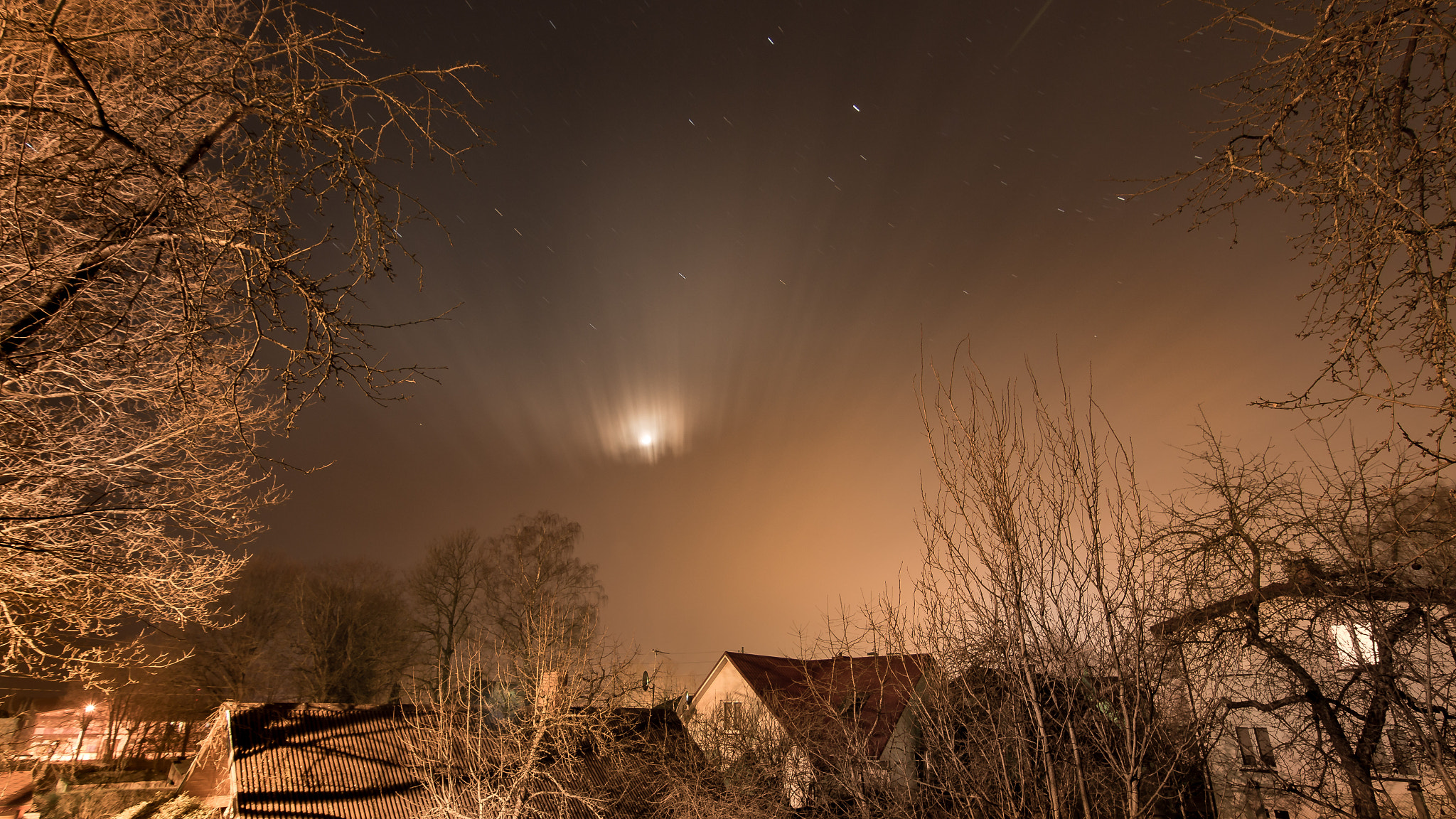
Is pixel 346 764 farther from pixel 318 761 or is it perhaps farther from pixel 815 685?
pixel 815 685

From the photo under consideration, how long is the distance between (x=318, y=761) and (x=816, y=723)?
1250 cm

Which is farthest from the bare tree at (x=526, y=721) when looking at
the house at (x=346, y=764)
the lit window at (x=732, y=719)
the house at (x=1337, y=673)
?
the house at (x=1337, y=673)

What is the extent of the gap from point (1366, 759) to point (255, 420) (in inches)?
465

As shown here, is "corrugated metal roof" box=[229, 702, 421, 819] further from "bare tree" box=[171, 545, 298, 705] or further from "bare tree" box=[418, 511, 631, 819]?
"bare tree" box=[171, 545, 298, 705]

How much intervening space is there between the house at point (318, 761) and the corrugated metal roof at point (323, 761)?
0.05ft

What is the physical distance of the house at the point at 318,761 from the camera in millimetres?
13531

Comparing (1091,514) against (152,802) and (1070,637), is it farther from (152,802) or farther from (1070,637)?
(152,802)

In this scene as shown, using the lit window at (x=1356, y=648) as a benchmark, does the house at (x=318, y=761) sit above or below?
below

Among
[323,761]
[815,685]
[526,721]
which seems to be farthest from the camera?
[815,685]

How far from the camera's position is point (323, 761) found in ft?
48.8

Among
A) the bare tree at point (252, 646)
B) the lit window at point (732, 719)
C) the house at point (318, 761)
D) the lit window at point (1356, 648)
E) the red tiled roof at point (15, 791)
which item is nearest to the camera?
the lit window at point (1356, 648)

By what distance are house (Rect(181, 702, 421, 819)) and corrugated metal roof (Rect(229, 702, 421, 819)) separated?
0.05 feet

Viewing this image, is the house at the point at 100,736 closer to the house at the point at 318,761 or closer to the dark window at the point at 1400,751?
the house at the point at 318,761

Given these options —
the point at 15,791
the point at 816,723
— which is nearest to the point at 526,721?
the point at 816,723
